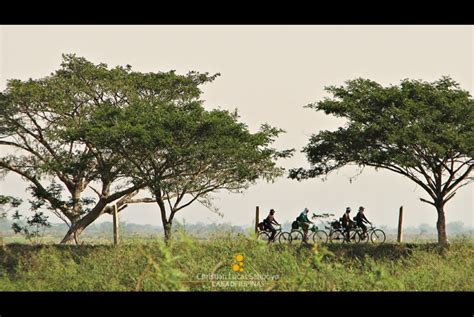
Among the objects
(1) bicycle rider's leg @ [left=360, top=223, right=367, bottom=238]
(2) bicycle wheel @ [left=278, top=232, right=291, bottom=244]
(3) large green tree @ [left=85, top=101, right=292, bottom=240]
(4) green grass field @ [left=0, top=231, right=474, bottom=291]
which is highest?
(3) large green tree @ [left=85, top=101, right=292, bottom=240]

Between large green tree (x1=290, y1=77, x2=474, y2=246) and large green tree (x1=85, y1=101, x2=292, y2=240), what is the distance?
269cm

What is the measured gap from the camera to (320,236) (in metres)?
21.3

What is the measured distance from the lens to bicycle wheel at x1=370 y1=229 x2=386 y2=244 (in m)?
21.7

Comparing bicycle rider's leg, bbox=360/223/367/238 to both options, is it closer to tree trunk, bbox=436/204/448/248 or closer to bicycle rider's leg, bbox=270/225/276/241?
tree trunk, bbox=436/204/448/248

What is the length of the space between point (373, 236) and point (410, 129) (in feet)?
11.6

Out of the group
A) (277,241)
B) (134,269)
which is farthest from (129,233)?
(277,241)

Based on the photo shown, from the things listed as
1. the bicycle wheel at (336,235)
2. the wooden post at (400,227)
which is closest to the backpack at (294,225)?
the bicycle wheel at (336,235)

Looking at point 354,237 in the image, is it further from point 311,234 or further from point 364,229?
point 311,234

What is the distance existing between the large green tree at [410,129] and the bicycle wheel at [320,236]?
288 cm

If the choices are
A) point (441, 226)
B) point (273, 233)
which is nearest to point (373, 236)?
point (441, 226)

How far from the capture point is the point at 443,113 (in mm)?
21953

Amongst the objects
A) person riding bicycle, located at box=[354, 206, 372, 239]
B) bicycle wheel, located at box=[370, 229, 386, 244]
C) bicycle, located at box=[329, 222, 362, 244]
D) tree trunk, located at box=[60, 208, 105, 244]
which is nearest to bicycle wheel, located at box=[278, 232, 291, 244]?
bicycle, located at box=[329, 222, 362, 244]
